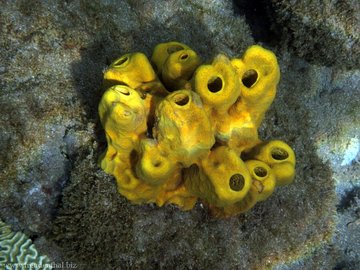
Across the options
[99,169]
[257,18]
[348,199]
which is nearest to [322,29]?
[257,18]

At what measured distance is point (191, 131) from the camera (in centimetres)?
210

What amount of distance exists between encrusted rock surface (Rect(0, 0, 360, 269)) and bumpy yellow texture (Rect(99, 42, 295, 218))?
23 centimetres

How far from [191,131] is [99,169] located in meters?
0.73

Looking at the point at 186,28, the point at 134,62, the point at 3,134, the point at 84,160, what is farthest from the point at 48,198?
the point at 186,28

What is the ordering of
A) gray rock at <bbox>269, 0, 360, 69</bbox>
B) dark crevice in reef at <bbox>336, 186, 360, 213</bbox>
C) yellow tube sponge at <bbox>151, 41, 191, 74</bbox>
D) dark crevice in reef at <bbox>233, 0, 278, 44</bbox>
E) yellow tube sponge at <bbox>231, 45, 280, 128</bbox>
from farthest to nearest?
dark crevice in reef at <bbox>233, 0, 278, 44</bbox>, dark crevice in reef at <bbox>336, 186, 360, 213</bbox>, gray rock at <bbox>269, 0, 360, 69</bbox>, yellow tube sponge at <bbox>151, 41, 191, 74</bbox>, yellow tube sponge at <bbox>231, 45, 280, 128</bbox>

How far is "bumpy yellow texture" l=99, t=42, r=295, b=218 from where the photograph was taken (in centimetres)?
205

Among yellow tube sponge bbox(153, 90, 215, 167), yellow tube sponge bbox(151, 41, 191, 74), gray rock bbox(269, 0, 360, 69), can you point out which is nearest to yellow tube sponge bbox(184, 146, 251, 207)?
yellow tube sponge bbox(153, 90, 215, 167)

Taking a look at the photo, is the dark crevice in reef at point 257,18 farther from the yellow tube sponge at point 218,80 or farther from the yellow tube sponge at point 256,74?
the yellow tube sponge at point 218,80

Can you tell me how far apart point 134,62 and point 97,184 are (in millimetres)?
853

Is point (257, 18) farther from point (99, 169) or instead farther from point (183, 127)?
point (99, 169)

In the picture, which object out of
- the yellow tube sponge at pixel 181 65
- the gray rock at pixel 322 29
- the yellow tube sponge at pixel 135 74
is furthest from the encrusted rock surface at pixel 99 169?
the yellow tube sponge at pixel 181 65

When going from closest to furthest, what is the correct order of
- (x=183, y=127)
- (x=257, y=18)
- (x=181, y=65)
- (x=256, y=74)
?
1. (x=183, y=127)
2. (x=256, y=74)
3. (x=181, y=65)
4. (x=257, y=18)

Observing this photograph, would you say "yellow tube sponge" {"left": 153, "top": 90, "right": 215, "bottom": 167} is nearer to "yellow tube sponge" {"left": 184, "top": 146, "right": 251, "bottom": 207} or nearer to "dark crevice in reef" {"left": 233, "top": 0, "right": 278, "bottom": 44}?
"yellow tube sponge" {"left": 184, "top": 146, "right": 251, "bottom": 207}

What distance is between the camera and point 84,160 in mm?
2428
